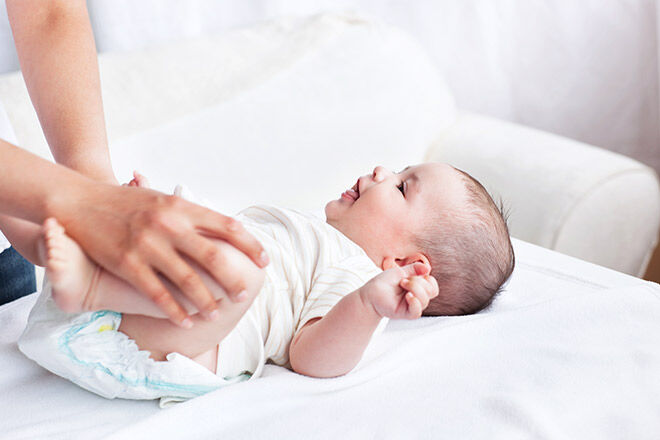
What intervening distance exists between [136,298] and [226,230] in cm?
14

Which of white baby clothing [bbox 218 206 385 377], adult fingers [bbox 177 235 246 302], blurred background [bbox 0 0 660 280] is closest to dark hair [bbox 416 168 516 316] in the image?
white baby clothing [bbox 218 206 385 377]

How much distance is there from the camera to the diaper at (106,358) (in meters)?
0.87

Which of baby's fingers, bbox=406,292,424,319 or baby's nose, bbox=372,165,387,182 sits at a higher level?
baby's nose, bbox=372,165,387,182

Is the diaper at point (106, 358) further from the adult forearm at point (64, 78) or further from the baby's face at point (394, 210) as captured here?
the baby's face at point (394, 210)

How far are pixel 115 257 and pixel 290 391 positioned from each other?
1.11 feet

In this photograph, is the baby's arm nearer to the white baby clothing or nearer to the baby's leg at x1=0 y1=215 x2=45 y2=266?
the white baby clothing

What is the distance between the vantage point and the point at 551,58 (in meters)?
2.44

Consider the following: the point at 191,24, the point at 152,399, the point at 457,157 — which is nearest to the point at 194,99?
A: the point at 191,24

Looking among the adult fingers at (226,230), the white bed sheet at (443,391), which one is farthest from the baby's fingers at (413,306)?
the adult fingers at (226,230)

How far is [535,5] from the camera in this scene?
2.38 metres

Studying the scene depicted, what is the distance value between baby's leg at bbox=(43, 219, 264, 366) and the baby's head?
36cm

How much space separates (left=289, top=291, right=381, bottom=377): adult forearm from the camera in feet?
2.95

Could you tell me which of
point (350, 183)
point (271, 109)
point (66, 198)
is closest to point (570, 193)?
point (350, 183)

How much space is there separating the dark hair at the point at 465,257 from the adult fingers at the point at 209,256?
1.72 ft
